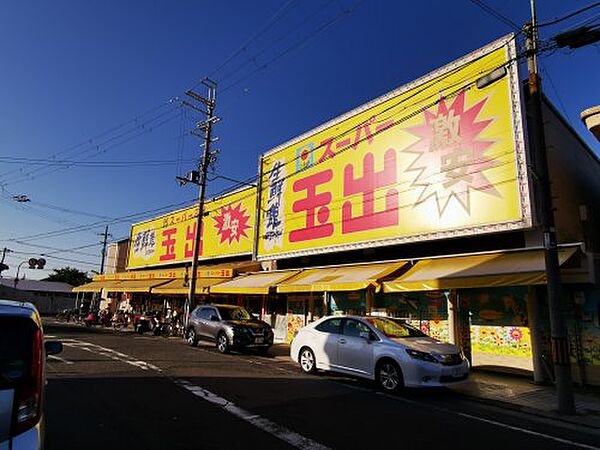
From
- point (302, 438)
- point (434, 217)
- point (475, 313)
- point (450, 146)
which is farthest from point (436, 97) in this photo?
point (302, 438)

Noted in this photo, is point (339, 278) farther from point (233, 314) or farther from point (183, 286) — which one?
point (183, 286)

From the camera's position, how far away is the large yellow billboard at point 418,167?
470 inches

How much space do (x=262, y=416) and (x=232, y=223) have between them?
18.6 metres

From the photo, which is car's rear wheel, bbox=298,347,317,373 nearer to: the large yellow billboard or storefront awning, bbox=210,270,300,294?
the large yellow billboard

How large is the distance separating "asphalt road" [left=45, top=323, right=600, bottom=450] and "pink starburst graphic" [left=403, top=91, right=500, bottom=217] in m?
6.04

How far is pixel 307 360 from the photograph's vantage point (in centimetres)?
1101

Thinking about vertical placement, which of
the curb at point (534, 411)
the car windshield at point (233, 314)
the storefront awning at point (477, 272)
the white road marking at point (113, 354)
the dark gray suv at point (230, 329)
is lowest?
the curb at point (534, 411)

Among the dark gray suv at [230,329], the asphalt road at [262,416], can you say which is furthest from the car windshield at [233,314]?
the asphalt road at [262,416]

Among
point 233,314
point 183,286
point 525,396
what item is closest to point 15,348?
point 525,396

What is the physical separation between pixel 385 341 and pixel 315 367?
2.49m

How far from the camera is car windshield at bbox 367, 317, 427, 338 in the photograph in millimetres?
9453

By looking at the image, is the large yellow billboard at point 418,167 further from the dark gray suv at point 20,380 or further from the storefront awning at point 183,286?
the dark gray suv at point 20,380

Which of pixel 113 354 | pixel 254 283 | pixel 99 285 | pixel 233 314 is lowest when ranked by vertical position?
pixel 113 354

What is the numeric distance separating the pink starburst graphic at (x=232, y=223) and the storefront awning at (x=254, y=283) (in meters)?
3.47
